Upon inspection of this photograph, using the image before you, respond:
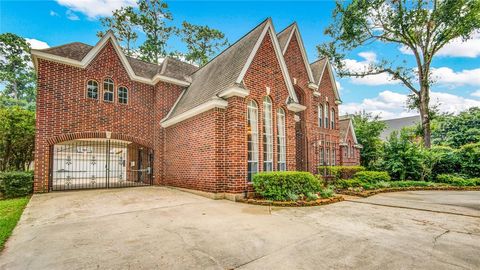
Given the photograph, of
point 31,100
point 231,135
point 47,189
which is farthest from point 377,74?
point 31,100

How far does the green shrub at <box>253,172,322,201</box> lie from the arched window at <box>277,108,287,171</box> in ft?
5.00

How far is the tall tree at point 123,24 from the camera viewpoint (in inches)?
867

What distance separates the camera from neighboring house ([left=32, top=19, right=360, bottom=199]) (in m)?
8.31

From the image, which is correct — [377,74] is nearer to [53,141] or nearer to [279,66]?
[279,66]

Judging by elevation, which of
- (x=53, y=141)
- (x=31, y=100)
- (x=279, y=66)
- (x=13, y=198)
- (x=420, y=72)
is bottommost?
(x=13, y=198)

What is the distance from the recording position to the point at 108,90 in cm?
1188

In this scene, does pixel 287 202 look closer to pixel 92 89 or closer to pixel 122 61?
pixel 92 89

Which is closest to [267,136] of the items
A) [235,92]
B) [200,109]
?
[235,92]

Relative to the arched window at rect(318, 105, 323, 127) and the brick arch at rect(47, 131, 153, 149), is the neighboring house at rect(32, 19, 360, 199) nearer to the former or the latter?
the brick arch at rect(47, 131, 153, 149)

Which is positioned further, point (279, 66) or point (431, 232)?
point (279, 66)

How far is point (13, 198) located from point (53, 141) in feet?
9.10

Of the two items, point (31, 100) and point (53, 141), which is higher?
point (31, 100)

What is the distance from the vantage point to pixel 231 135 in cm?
807

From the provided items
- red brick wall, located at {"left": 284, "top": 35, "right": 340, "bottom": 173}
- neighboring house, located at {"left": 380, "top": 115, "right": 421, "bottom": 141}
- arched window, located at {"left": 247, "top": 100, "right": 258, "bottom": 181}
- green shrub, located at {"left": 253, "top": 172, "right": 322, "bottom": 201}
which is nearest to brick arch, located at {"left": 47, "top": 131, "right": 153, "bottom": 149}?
arched window, located at {"left": 247, "top": 100, "right": 258, "bottom": 181}
